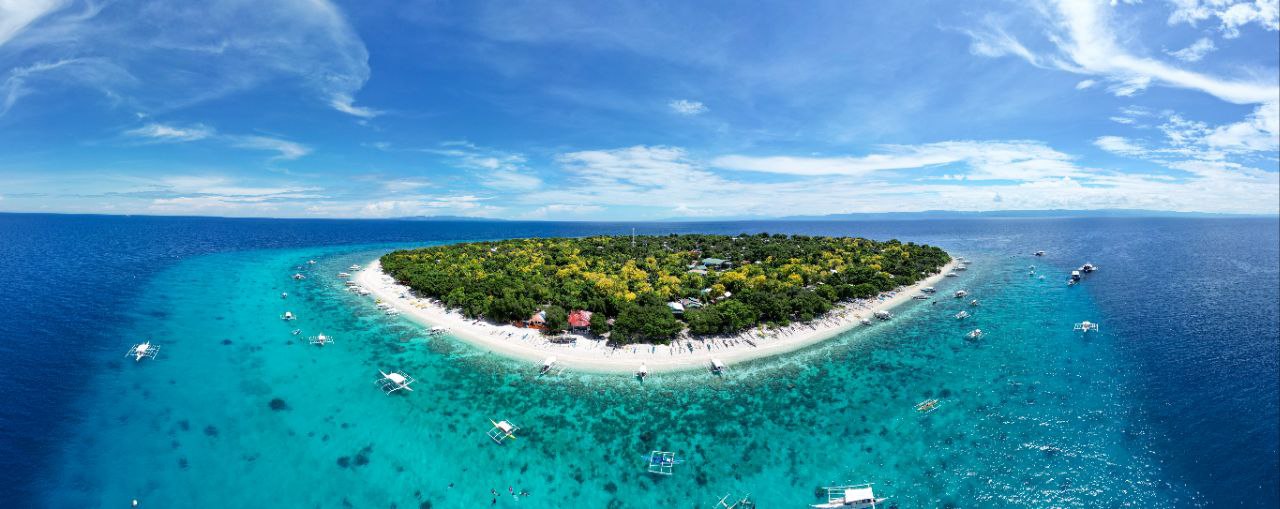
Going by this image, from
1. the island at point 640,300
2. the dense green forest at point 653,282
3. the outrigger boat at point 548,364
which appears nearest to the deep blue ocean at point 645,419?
the outrigger boat at point 548,364

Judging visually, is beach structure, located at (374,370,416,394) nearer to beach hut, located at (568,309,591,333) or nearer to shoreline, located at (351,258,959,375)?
shoreline, located at (351,258,959,375)

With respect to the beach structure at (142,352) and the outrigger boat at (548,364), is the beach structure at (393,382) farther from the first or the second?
the beach structure at (142,352)

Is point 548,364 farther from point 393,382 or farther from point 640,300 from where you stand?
point 640,300

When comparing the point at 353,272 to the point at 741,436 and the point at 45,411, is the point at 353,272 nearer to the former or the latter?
the point at 45,411

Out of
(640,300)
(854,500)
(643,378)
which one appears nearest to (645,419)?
(643,378)

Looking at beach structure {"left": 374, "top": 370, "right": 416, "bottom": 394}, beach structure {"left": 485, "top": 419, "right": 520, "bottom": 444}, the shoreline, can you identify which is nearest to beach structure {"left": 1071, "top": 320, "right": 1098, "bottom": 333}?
the shoreline

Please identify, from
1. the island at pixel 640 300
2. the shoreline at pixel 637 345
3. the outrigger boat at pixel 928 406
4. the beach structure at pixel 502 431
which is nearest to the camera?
the beach structure at pixel 502 431
